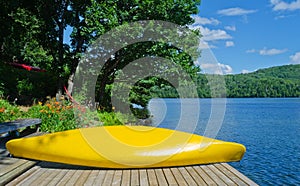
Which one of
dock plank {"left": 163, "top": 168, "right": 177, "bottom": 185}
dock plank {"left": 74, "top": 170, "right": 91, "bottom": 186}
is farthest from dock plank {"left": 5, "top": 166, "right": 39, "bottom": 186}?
dock plank {"left": 163, "top": 168, "right": 177, "bottom": 185}

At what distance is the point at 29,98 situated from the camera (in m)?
15.5

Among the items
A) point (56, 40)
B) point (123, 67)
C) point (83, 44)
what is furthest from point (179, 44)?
point (56, 40)

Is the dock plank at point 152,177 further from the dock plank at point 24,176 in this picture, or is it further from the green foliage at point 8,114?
the green foliage at point 8,114

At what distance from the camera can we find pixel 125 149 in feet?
17.4

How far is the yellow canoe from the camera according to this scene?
17.2 feet

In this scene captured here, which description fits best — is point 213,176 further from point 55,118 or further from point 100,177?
point 55,118

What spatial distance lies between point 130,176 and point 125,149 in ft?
1.86

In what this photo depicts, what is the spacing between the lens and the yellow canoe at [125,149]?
524 cm

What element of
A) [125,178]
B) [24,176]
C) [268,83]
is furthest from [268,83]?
[24,176]

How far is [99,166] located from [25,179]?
1.25 metres

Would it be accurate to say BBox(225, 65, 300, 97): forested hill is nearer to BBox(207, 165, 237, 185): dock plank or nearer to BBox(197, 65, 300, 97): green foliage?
BBox(197, 65, 300, 97): green foliage

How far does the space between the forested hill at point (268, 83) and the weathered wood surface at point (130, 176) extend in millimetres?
83251

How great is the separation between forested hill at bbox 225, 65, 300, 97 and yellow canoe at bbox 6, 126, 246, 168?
82.8 meters

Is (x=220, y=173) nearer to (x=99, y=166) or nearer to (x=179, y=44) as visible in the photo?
(x=99, y=166)
